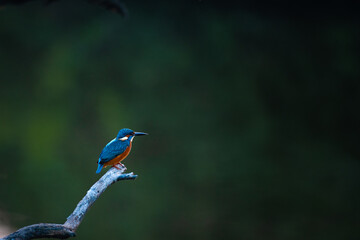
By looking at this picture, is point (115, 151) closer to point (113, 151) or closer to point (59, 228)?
point (113, 151)

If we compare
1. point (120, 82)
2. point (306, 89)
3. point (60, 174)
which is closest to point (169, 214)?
point (60, 174)

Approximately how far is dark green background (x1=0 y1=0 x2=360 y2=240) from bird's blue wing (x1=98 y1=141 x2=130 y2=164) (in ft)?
5.04

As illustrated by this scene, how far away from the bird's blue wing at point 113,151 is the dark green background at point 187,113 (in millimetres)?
1536

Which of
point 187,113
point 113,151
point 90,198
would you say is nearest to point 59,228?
Result: point 90,198

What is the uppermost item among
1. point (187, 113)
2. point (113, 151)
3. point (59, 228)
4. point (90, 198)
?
point (187, 113)

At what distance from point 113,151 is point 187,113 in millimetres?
1961

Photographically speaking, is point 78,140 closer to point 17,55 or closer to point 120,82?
point 120,82

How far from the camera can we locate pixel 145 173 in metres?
3.63

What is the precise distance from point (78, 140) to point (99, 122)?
0.27m

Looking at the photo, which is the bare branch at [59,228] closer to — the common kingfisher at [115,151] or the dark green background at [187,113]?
the common kingfisher at [115,151]

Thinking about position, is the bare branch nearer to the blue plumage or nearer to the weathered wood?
the weathered wood

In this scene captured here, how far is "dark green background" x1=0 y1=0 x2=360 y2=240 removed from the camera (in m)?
3.49

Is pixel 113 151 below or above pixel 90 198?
above

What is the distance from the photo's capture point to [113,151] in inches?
79.7
